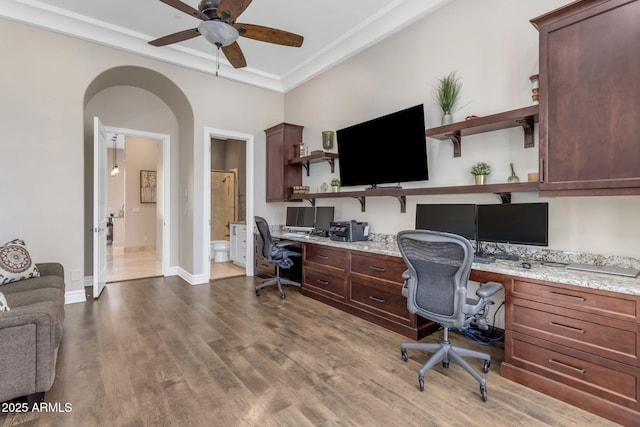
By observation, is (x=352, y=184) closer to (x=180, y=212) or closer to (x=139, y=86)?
(x=180, y=212)

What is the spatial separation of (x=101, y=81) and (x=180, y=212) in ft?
7.02

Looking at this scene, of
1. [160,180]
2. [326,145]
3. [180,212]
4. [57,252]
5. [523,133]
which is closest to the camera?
[523,133]

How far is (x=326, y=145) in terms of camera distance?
4383mm

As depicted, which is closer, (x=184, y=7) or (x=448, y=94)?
(x=184, y=7)

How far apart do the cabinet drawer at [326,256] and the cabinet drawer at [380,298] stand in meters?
0.25

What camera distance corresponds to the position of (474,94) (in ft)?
9.68

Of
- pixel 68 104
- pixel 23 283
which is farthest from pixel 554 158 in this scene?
pixel 68 104

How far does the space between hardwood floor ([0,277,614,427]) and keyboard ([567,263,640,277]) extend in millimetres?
830

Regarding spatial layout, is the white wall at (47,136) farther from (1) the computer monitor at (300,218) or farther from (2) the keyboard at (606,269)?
(2) the keyboard at (606,269)

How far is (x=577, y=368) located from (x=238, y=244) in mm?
5227

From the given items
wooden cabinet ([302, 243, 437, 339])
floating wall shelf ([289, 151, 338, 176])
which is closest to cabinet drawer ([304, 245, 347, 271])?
wooden cabinet ([302, 243, 437, 339])

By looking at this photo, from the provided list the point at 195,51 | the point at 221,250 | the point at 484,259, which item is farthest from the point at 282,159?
the point at 484,259

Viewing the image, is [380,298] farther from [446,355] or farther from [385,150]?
[385,150]

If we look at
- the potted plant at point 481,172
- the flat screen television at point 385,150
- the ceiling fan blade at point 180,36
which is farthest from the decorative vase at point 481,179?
the ceiling fan blade at point 180,36
